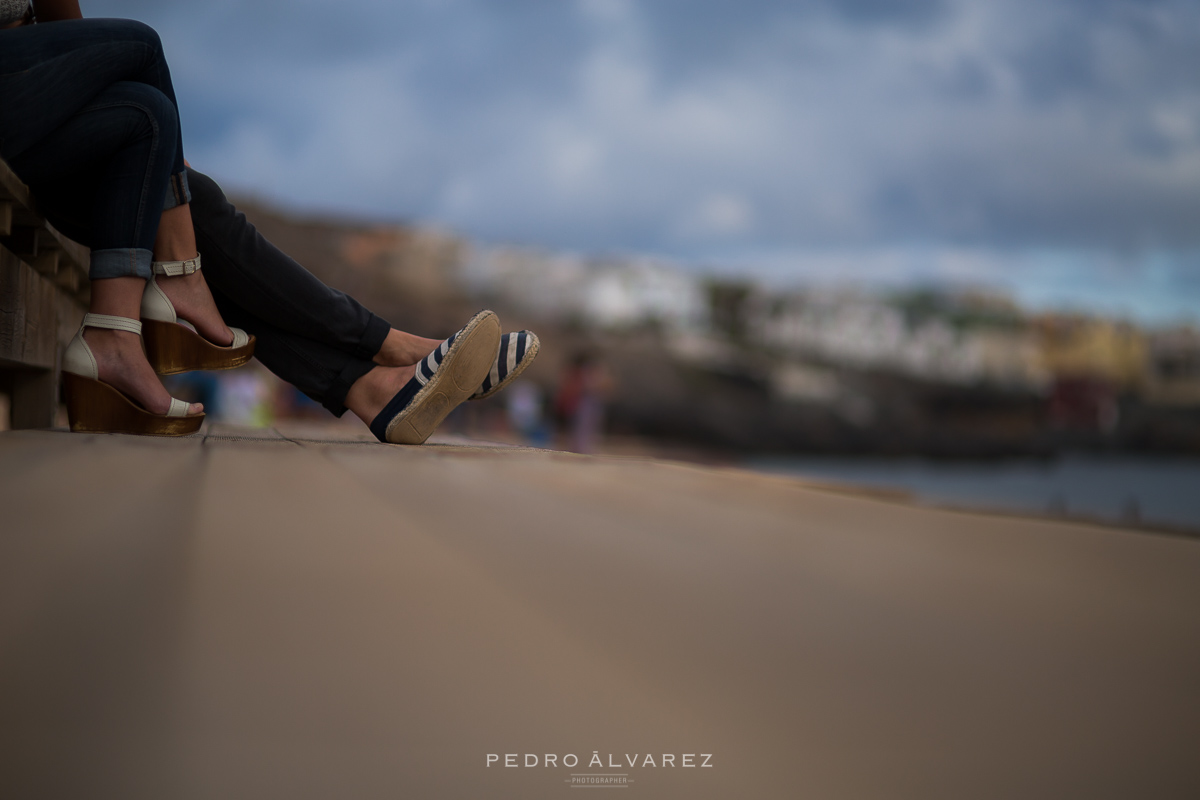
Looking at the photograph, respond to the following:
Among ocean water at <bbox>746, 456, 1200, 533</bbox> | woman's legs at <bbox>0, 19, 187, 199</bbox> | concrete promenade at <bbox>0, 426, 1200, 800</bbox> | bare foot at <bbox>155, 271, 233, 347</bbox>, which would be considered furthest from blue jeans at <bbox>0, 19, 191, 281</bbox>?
ocean water at <bbox>746, 456, 1200, 533</bbox>

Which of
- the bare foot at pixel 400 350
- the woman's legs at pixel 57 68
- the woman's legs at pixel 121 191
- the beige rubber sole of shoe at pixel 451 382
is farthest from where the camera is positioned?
the bare foot at pixel 400 350

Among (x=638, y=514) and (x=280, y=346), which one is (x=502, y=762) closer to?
(x=638, y=514)

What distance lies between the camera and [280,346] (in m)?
1.78

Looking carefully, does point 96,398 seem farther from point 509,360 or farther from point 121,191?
point 509,360

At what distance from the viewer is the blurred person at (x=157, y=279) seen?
1.40m

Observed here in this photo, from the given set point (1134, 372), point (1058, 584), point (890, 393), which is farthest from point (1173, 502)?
point (1058, 584)

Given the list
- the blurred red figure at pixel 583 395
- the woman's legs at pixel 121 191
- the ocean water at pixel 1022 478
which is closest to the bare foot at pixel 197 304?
the woman's legs at pixel 121 191

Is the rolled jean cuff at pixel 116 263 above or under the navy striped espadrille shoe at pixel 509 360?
above

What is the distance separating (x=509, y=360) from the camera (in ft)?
5.91

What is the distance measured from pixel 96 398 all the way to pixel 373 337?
52 centimetres

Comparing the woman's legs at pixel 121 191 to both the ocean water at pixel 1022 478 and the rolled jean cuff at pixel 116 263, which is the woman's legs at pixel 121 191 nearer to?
the rolled jean cuff at pixel 116 263

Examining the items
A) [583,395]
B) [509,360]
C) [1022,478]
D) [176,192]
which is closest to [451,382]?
[509,360]

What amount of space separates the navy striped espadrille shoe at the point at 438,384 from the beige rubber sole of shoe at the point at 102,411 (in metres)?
0.42

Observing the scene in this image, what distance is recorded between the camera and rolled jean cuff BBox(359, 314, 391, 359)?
1.76 metres
